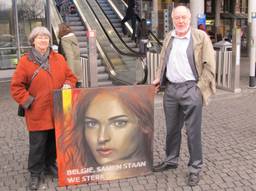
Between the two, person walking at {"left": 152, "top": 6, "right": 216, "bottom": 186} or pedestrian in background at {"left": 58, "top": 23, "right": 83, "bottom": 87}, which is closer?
person walking at {"left": 152, "top": 6, "right": 216, "bottom": 186}

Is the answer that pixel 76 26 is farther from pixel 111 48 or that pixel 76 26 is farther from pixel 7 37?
pixel 111 48

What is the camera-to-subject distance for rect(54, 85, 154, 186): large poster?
14.3 ft

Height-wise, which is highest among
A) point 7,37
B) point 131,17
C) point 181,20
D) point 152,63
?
point 131,17

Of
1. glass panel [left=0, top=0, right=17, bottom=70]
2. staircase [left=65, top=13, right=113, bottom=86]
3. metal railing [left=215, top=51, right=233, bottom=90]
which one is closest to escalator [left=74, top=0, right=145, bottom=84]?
staircase [left=65, top=13, right=113, bottom=86]

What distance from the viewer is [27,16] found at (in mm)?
13547

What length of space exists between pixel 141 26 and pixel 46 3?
9.82 feet

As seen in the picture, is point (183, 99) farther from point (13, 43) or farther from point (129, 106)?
point (13, 43)

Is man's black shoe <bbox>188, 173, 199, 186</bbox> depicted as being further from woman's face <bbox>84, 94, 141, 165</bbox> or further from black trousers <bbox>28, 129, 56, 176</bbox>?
black trousers <bbox>28, 129, 56, 176</bbox>

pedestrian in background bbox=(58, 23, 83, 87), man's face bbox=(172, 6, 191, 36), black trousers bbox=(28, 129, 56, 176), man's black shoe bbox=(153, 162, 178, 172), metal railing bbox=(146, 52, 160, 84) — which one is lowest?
man's black shoe bbox=(153, 162, 178, 172)

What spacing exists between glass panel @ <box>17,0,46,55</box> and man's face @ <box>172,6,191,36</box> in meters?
9.75

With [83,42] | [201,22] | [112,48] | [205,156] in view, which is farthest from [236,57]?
[83,42]

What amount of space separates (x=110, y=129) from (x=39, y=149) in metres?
0.75

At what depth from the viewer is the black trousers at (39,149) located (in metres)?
4.41

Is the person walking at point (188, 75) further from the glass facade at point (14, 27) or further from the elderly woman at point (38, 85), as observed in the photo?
the glass facade at point (14, 27)
